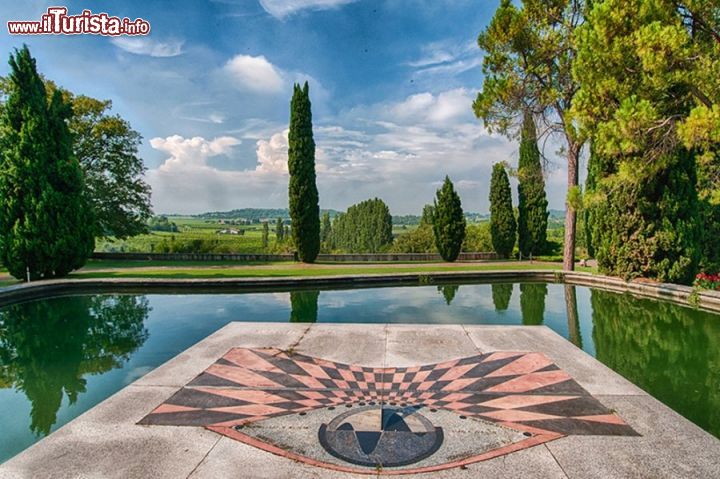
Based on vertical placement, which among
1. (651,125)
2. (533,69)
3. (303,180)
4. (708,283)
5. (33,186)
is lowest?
(708,283)

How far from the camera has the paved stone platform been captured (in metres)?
2.86

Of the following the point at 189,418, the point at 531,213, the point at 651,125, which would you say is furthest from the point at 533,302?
the point at 531,213

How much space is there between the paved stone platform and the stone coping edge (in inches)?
280

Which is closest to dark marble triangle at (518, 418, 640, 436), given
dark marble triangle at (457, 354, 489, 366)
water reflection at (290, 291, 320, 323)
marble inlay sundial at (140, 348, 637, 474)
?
marble inlay sundial at (140, 348, 637, 474)

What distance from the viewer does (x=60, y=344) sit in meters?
6.99

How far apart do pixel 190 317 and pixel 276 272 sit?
641cm

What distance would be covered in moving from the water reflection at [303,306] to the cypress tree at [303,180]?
818 cm

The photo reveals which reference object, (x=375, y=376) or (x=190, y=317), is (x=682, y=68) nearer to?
(x=375, y=376)

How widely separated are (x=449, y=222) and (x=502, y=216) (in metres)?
3.69

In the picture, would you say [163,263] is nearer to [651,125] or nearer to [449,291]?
[449,291]

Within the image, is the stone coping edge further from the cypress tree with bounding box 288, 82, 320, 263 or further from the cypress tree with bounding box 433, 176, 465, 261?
the cypress tree with bounding box 288, 82, 320, 263

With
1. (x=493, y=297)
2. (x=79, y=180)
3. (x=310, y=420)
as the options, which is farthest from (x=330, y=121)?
(x=310, y=420)

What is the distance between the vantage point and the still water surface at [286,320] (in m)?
4.71

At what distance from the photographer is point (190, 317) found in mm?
8664
